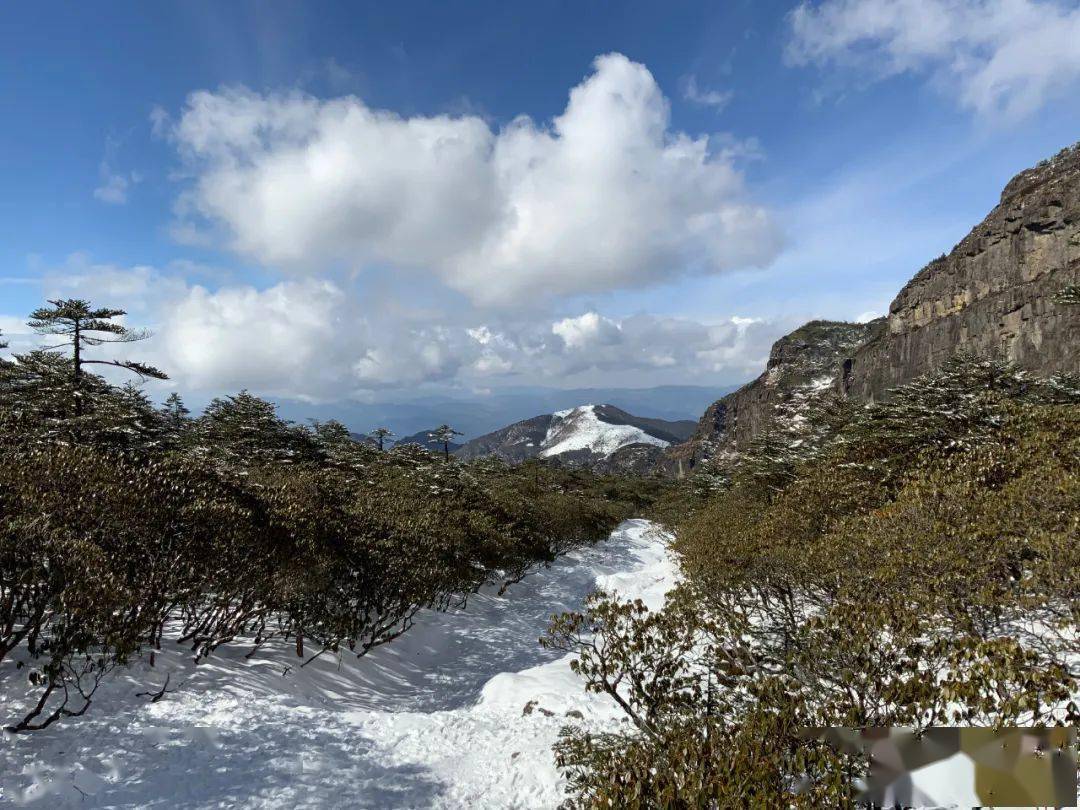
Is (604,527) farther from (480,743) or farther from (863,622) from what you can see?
(863,622)

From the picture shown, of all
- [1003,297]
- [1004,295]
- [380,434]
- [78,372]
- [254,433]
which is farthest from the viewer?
[1004,295]

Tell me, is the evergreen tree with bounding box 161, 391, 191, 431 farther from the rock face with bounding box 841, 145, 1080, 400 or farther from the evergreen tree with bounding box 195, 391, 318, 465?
the rock face with bounding box 841, 145, 1080, 400

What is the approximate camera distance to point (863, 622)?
7902mm

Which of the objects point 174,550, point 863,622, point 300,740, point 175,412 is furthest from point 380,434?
point 863,622

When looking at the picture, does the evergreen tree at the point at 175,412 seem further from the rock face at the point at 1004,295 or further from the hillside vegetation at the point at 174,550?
the rock face at the point at 1004,295

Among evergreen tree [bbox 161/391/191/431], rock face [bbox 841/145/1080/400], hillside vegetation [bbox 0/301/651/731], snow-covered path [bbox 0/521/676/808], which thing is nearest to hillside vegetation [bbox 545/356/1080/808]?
snow-covered path [bbox 0/521/676/808]

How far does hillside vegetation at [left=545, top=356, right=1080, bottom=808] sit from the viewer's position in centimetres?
582

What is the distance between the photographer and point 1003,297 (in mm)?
101812

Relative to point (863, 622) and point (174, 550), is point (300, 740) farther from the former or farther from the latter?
point (863, 622)

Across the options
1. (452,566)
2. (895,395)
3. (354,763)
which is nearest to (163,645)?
(354,763)

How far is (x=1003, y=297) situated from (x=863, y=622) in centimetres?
13217

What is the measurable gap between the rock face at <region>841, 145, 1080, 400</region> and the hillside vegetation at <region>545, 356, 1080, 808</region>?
8101 centimetres

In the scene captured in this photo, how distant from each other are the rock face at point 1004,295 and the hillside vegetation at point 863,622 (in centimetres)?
8101

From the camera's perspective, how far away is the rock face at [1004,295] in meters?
89.9
